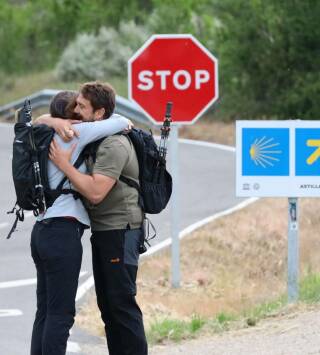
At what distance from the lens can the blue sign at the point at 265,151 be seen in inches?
345

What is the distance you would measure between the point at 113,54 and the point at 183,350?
24691mm

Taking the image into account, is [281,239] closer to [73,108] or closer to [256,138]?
[256,138]

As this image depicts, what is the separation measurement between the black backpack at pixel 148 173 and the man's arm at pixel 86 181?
259 mm

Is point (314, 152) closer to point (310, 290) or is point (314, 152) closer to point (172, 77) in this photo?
point (310, 290)

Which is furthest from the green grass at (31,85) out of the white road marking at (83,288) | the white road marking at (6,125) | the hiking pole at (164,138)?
the hiking pole at (164,138)

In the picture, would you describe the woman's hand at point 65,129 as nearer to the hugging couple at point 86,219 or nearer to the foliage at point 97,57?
the hugging couple at point 86,219

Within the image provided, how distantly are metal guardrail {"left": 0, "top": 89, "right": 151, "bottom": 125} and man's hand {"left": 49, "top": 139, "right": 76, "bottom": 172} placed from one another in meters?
15.9

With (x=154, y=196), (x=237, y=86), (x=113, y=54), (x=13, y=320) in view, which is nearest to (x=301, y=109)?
(x=237, y=86)

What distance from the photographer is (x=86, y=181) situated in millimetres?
6273

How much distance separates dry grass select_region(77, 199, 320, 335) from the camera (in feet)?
33.3

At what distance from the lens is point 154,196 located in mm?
6594

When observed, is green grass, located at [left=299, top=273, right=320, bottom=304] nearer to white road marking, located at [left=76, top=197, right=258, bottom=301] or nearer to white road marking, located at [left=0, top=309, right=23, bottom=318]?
white road marking, located at [left=76, top=197, right=258, bottom=301]

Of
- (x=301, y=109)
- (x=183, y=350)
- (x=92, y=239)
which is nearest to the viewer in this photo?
(x=92, y=239)

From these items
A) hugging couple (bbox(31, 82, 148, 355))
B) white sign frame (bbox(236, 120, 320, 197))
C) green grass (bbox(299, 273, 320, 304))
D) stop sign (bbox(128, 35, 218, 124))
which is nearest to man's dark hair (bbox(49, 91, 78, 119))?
hugging couple (bbox(31, 82, 148, 355))
